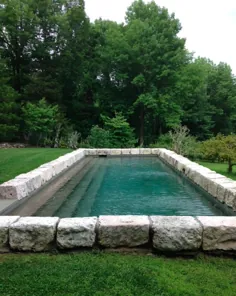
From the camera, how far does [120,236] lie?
2.52 metres

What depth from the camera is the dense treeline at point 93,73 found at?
1639cm

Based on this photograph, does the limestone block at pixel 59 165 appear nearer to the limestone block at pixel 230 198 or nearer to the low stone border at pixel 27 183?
the low stone border at pixel 27 183

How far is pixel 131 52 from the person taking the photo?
17.8m

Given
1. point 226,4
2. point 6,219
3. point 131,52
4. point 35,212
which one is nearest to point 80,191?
point 35,212

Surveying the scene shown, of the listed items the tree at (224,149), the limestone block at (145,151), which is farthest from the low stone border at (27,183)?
the limestone block at (145,151)

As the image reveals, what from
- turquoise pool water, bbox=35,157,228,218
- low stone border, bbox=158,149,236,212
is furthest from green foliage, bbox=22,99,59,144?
low stone border, bbox=158,149,236,212

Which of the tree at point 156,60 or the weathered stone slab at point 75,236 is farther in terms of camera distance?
the tree at point 156,60

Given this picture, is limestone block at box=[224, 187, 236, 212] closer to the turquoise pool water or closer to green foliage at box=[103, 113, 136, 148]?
the turquoise pool water

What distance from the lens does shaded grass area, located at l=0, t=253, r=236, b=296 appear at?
1.89 metres

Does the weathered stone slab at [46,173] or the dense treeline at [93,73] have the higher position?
the dense treeline at [93,73]

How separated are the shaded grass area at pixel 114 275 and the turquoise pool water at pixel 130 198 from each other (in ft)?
4.60

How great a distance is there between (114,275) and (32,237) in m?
0.85

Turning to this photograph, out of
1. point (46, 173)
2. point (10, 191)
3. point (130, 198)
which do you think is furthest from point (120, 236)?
point (46, 173)

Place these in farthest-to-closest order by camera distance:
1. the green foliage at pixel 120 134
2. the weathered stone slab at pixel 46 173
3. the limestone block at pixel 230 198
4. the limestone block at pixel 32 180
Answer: the green foliage at pixel 120 134 < the weathered stone slab at pixel 46 173 < the limestone block at pixel 32 180 < the limestone block at pixel 230 198
